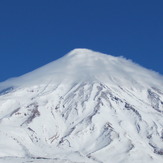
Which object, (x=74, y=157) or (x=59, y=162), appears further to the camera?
(x=74, y=157)

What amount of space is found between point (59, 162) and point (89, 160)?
36.7 m

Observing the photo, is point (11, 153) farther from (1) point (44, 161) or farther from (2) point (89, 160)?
(1) point (44, 161)

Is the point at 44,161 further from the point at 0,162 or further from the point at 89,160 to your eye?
the point at 89,160

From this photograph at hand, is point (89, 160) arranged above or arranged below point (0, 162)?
above

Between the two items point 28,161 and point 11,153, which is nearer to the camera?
point 28,161

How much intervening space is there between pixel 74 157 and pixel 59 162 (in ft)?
123

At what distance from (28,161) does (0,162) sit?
776 cm

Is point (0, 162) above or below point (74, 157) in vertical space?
below

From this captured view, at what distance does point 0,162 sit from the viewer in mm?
158375

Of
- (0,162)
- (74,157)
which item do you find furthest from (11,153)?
(0,162)

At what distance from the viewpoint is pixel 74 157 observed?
192 meters

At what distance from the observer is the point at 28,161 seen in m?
159

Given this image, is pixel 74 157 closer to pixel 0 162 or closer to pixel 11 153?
pixel 11 153

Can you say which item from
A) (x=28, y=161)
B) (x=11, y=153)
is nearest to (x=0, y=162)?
(x=28, y=161)
